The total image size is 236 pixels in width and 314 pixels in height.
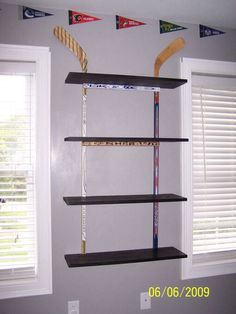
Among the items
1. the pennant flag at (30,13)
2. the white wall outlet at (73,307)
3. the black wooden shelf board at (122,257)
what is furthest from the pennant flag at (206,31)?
the white wall outlet at (73,307)

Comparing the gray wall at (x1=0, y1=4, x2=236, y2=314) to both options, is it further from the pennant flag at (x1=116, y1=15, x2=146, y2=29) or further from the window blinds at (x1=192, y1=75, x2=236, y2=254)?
the window blinds at (x1=192, y1=75, x2=236, y2=254)

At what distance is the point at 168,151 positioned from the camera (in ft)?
7.31

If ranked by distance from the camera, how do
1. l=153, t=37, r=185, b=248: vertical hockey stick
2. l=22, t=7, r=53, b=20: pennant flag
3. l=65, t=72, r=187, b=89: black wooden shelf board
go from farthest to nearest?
l=153, t=37, r=185, b=248: vertical hockey stick → l=22, t=7, r=53, b=20: pennant flag → l=65, t=72, r=187, b=89: black wooden shelf board

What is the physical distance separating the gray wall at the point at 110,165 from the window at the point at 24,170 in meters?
0.05

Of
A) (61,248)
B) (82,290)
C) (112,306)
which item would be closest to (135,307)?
(112,306)

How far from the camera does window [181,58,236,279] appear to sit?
2.27 meters

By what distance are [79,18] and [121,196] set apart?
4.08ft

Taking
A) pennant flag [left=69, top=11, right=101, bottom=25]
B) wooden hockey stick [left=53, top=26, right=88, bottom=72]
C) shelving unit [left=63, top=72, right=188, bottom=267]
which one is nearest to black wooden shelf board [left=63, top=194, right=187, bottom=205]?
shelving unit [left=63, top=72, right=188, bottom=267]

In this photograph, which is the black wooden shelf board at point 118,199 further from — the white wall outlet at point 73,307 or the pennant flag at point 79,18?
the pennant flag at point 79,18

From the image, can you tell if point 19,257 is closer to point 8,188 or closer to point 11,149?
point 8,188

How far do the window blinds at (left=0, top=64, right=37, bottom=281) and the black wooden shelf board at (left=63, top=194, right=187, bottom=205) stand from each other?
1.00 ft

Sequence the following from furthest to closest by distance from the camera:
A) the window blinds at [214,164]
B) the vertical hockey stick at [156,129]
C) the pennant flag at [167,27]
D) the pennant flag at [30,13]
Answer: the window blinds at [214,164] < the pennant flag at [167,27] < the vertical hockey stick at [156,129] < the pennant flag at [30,13]

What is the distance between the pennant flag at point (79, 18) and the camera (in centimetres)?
204

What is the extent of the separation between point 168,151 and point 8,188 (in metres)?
1.14
